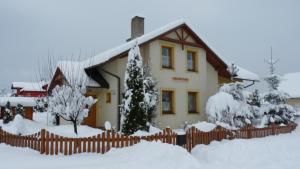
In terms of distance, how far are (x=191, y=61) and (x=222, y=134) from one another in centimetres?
860

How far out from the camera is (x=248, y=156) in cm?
921

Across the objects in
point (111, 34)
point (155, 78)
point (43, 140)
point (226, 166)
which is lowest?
point (226, 166)

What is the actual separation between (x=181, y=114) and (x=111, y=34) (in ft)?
132

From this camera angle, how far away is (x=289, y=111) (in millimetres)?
18609

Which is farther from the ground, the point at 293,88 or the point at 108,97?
the point at 293,88

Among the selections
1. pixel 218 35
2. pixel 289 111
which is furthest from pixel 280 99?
pixel 218 35

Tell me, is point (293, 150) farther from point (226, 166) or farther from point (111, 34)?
point (111, 34)

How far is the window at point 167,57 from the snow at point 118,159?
32.8ft

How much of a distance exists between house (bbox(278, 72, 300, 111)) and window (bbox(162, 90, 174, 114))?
22.8 metres

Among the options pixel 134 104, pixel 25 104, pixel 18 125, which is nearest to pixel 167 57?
pixel 134 104

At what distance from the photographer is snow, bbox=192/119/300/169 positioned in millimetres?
8070

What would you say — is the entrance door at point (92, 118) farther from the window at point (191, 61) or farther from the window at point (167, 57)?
the window at point (191, 61)

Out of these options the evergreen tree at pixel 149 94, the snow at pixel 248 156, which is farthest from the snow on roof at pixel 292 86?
the snow at pixel 248 156

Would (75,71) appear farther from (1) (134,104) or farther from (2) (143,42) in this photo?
(1) (134,104)
